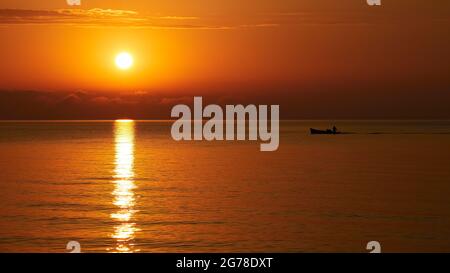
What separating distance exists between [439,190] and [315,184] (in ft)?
31.3

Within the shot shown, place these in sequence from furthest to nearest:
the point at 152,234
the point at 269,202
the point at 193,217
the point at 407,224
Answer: the point at 269,202, the point at 193,217, the point at 407,224, the point at 152,234

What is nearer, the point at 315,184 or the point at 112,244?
the point at 112,244

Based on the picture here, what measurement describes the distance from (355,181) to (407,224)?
20702mm

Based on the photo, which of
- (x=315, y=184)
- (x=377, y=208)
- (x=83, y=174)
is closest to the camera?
(x=377, y=208)

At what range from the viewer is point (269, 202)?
129 ft

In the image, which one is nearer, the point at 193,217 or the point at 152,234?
the point at 152,234
